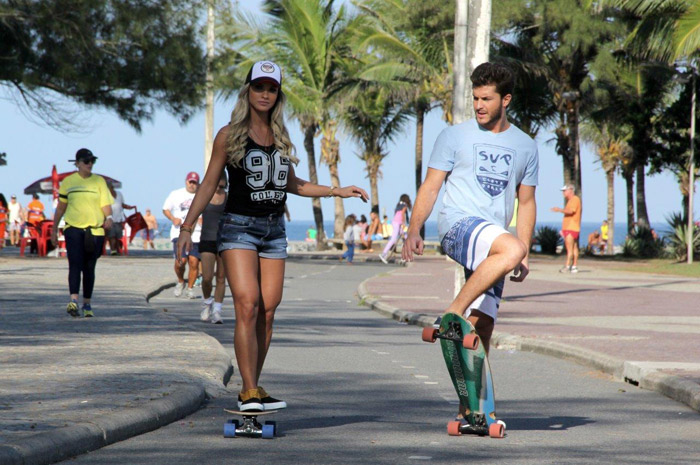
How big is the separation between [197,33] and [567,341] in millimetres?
20688

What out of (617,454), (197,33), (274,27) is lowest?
(617,454)

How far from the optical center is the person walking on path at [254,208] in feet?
20.6

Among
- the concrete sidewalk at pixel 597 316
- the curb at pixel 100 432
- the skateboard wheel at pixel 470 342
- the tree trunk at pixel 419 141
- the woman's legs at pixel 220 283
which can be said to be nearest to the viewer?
the curb at pixel 100 432

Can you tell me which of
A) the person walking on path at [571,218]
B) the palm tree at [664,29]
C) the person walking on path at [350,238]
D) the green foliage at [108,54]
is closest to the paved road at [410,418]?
the person walking on path at [571,218]

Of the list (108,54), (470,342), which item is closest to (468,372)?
(470,342)

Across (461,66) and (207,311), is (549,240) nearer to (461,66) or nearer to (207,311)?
(461,66)

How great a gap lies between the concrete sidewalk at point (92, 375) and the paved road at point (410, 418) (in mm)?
134

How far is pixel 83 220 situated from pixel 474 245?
7.68 metres

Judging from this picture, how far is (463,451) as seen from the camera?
593 cm

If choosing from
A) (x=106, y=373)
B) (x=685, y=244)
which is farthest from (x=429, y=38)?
(x=106, y=373)

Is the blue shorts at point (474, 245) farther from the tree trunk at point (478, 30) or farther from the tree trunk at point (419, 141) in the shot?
the tree trunk at point (419, 141)

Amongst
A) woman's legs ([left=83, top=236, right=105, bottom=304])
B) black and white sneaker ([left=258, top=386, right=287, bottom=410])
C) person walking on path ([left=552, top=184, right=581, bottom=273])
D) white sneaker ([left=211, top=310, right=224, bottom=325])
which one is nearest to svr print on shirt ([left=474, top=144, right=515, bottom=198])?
black and white sneaker ([left=258, top=386, right=287, bottom=410])

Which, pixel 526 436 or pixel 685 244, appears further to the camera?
pixel 685 244

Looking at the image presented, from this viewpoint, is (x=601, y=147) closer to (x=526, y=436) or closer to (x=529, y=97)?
(x=529, y=97)
